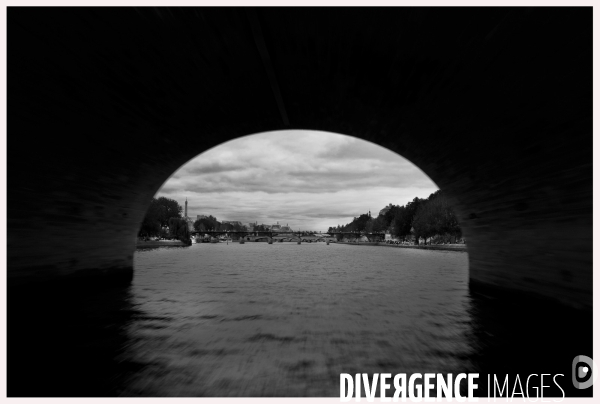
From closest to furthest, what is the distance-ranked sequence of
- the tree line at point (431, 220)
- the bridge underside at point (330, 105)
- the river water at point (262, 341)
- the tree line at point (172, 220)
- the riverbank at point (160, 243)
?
1. the river water at point (262, 341)
2. the bridge underside at point (330, 105)
3. the tree line at point (431, 220)
4. the riverbank at point (160, 243)
5. the tree line at point (172, 220)

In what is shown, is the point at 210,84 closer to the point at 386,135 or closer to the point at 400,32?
the point at 400,32

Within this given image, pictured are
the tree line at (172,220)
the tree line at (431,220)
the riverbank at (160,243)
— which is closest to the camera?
the tree line at (431,220)

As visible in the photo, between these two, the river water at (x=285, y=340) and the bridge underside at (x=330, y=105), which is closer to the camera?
the river water at (x=285, y=340)

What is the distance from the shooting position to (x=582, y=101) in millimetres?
6441

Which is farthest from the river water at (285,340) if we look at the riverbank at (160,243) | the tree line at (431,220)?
the riverbank at (160,243)

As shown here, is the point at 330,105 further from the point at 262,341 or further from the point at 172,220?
the point at 172,220

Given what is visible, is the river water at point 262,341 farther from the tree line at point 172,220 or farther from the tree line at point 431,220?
the tree line at point 172,220

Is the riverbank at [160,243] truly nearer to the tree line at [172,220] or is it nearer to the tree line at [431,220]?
the tree line at [172,220]

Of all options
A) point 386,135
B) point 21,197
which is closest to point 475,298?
point 386,135

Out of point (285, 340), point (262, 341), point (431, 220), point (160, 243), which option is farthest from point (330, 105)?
point (160, 243)

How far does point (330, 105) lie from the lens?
11.4 metres

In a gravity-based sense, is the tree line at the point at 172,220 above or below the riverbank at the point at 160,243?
above

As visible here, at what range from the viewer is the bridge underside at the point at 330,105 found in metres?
6.48

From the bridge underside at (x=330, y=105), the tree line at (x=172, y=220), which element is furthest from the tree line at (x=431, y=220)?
the tree line at (x=172, y=220)
